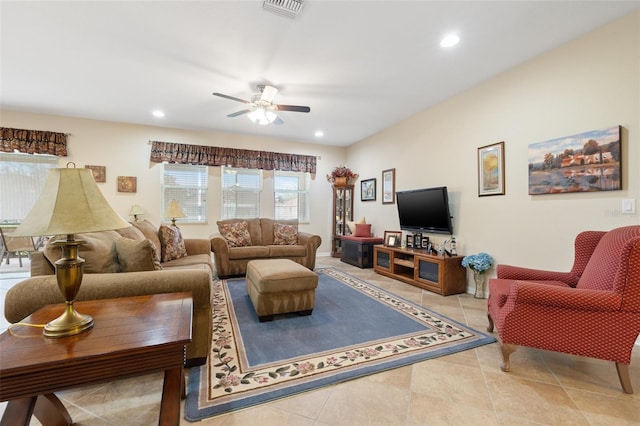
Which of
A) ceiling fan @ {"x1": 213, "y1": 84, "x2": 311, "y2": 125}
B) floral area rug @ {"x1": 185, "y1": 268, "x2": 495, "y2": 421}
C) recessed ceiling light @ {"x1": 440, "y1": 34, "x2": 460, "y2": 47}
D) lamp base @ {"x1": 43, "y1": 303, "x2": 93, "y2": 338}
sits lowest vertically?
floral area rug @ {"x1": 185, "y1": 268, "x2": 495, "y2": 421}

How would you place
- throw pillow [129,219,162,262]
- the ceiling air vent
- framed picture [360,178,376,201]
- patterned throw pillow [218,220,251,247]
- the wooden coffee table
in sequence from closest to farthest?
the wooden coffee table, the ceiling air vent, throw pillow [129,219,162,262], patterned throw pillow [218,220,251,247], framed picture [360,178,376,201]

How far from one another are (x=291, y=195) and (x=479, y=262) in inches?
157

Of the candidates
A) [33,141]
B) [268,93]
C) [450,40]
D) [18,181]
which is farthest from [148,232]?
[450,40]

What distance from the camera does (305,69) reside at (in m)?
3.05

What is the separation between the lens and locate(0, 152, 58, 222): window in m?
4.30

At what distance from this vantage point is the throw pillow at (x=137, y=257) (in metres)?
1.77

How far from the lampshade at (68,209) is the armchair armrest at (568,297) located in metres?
2.29

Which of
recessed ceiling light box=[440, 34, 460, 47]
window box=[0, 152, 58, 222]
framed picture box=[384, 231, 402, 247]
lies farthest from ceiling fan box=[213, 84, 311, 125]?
window box=[0, 152, 58, 222]

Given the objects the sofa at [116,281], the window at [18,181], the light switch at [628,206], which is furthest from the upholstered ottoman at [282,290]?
the window at [18,181]

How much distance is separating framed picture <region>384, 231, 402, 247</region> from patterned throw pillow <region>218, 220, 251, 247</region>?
2.37 meters

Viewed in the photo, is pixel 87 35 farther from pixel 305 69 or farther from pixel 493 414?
pixel 493 414

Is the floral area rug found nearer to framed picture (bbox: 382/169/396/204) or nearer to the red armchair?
the red armchair

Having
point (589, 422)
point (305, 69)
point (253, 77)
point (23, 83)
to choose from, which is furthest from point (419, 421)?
point (23, 83)

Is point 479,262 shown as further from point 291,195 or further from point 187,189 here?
point 187,189
